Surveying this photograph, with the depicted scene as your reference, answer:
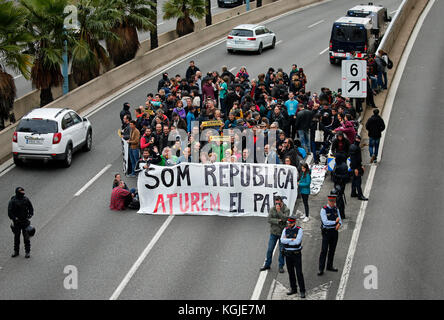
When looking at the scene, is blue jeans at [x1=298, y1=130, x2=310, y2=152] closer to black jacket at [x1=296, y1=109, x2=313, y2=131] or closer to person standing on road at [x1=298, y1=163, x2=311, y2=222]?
black jacket at [x1=296, y1=109, x2=313, y2=131]

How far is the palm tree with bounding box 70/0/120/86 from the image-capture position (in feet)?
105

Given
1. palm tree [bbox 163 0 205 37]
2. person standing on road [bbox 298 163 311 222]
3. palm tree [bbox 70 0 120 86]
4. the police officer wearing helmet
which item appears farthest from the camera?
palm tree [bbox 163 0 205 37]

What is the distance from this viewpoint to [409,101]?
103 ft

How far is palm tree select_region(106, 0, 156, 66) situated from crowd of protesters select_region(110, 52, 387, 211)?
8056mm

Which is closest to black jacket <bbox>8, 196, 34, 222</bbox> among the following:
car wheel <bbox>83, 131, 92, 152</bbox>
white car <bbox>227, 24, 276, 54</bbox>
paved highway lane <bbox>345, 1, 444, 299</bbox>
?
paved highway lane <bbox>345, 1, 444, 299</bbox>

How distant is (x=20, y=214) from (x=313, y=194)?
8021 millimetres

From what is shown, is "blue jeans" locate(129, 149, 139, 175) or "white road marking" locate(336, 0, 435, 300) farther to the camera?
"blue jeans" locate(129, 149, 139, 175)

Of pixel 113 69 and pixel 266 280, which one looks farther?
pixel 113 69

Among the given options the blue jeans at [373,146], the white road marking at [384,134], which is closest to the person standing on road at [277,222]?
the white road marking at [384,134]

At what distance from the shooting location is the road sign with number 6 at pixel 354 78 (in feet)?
82.6

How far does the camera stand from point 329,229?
16.9 metres

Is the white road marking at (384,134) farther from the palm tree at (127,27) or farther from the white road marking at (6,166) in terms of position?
the palm tree at (127,27)
